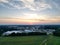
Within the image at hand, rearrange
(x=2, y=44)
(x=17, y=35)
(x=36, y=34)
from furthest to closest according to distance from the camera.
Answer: (x=36, y=34) → (x=17, y=35) → (x=2, y=44)

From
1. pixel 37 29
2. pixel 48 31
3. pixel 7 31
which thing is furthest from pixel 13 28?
pixel 48 31

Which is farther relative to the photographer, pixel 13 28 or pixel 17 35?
pixel 13 28

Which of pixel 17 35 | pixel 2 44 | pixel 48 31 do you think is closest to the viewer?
pixel 2 44

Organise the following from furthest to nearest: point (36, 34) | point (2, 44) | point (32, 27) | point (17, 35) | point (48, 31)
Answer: point (32, 27), point (48, 31), point (36, 34), point (17, 35), point (2, 44)

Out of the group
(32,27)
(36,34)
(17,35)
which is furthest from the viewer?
(32,27)

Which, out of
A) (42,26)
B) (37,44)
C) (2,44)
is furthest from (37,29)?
(2,44)

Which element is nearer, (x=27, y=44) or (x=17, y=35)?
(x=27, y=44)

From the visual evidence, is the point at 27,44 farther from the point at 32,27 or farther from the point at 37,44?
the point at 32,27

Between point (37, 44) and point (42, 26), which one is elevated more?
point (42, 26)

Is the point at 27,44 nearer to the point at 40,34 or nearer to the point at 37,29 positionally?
the point at 40,34
